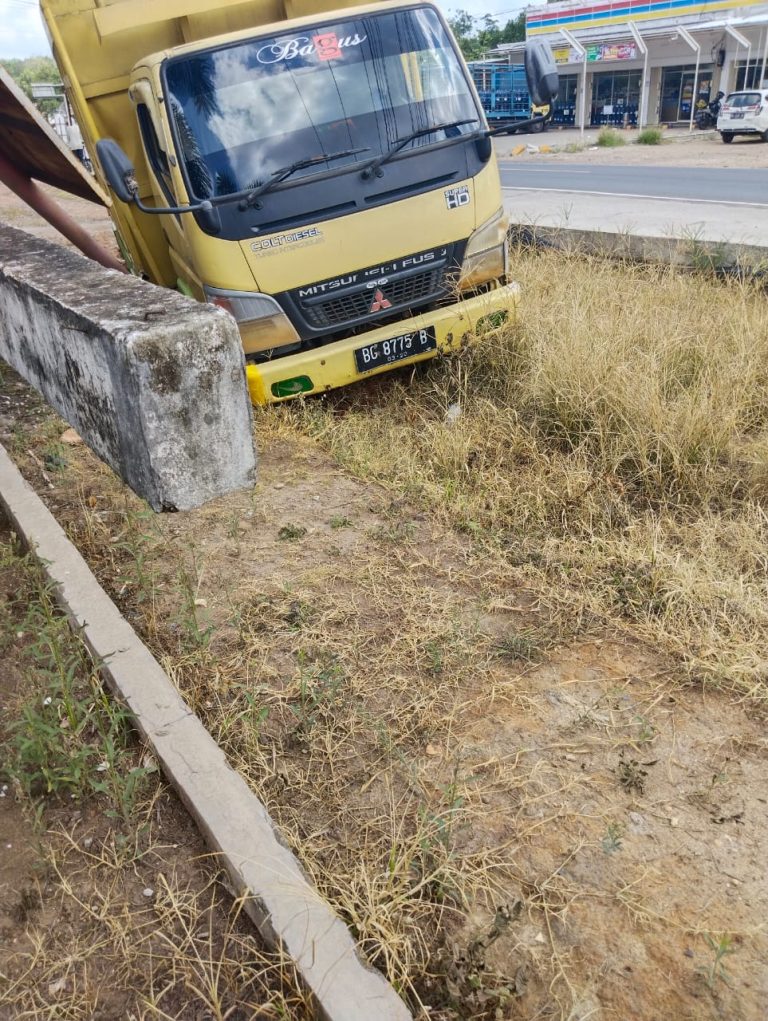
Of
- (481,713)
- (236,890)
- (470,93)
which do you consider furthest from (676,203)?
(236,890)

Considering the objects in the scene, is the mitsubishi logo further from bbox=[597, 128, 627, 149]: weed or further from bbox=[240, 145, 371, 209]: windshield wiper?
bbox=[597, 128, 627, 149]: weed

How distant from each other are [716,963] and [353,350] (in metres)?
3.94

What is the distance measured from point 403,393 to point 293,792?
12.1 feet

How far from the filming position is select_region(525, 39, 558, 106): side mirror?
17.6 ft

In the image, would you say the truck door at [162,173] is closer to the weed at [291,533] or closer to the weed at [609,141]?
the weed at [291,533]

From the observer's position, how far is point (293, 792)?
8.27 ft

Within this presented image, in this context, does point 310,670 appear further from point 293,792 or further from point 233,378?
point 233,378

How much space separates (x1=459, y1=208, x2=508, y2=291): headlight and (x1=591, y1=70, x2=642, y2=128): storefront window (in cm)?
3850

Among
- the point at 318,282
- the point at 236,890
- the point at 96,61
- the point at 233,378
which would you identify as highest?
the point at 96,61

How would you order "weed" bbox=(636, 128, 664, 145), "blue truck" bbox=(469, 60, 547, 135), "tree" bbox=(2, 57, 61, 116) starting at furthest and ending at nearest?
1. "blue truck" bbox=(469, 60, 547, 135)
2. "weed" bbox=(636, 128, 664, 145)
3. "tree" bbox=(2, 57, 61, 116)

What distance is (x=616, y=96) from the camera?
3916 cm

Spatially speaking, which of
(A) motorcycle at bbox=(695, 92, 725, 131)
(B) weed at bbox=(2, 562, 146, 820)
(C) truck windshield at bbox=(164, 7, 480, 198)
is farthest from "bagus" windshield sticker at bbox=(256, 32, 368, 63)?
(A) motorcycle at bbox=(695, 92, 725, 131)

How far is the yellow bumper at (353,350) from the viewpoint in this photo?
4992 millimetres

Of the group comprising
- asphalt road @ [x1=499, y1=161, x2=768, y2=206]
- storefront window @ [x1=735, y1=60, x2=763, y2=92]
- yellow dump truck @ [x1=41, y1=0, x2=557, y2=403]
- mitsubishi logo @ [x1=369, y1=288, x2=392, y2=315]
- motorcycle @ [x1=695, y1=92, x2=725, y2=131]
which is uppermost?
yellow dump truck @ [x1=41, y1=0, x2=557, y2=403]
